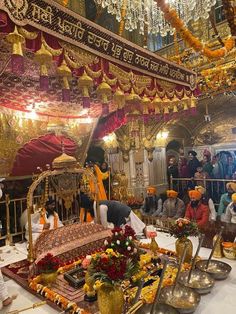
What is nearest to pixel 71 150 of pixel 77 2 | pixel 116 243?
pixel 116 243

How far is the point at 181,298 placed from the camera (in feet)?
9.12

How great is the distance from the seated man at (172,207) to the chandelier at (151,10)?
156 inches

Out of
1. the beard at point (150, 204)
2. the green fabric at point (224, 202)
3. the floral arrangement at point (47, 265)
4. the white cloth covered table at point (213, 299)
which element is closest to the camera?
the white cloth covered table at point (213, 299)

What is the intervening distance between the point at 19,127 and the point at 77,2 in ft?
21.1

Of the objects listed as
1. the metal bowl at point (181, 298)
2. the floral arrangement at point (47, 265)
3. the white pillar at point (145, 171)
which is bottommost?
the metal bowl at point (181, 298)

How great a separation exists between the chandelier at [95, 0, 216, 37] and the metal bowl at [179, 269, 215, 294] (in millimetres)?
4540

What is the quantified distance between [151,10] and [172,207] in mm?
4679

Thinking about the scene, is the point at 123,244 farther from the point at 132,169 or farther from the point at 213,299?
the point at 132,169

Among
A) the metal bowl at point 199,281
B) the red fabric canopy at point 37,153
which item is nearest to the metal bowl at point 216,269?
the metal bowl at point 199,281

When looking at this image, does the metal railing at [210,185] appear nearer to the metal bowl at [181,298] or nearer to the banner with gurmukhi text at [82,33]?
the banner with gurmukhi text at [82,33]

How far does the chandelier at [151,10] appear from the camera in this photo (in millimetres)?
5270

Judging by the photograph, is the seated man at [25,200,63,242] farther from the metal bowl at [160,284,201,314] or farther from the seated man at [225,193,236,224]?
the seated man at [225,193,236,224]

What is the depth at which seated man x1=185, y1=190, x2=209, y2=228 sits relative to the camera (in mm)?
5173

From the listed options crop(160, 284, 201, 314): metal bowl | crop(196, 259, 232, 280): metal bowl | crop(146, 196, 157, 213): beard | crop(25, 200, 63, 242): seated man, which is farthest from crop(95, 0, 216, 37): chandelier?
crop(160, 284, 201, 314): metal bowl
